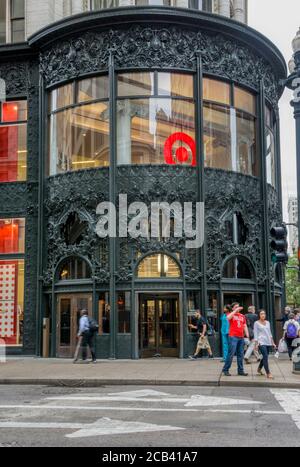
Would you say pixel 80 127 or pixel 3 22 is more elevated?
pixel 3 22

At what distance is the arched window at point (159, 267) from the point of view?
22969 mm

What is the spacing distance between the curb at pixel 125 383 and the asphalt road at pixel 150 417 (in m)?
A: 0.59

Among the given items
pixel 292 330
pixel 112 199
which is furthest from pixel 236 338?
pixel 112 199

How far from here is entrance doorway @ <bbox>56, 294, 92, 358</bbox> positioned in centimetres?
2343

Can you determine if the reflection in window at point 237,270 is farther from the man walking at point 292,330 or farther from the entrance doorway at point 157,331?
the man walking at point 292,330

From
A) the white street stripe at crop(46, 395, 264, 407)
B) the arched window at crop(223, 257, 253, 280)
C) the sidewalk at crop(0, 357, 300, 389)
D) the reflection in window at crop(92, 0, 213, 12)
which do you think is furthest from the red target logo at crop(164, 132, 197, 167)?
the white street stripe at crop(46, 395, 264, 407)

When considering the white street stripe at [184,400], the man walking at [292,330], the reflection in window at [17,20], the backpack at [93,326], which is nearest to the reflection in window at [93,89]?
the reflection in window at [17,20]

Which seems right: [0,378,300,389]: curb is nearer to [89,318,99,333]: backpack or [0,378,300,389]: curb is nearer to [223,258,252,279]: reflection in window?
[89,318,99,333]: backpack

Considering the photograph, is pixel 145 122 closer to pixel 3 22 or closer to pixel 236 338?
pixel 3 22

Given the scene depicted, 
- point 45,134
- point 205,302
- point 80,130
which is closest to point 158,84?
point 80,130

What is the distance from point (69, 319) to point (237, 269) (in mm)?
6465

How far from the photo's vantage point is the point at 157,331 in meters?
22.7

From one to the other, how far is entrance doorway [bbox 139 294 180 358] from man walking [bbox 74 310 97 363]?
73.7 inches
